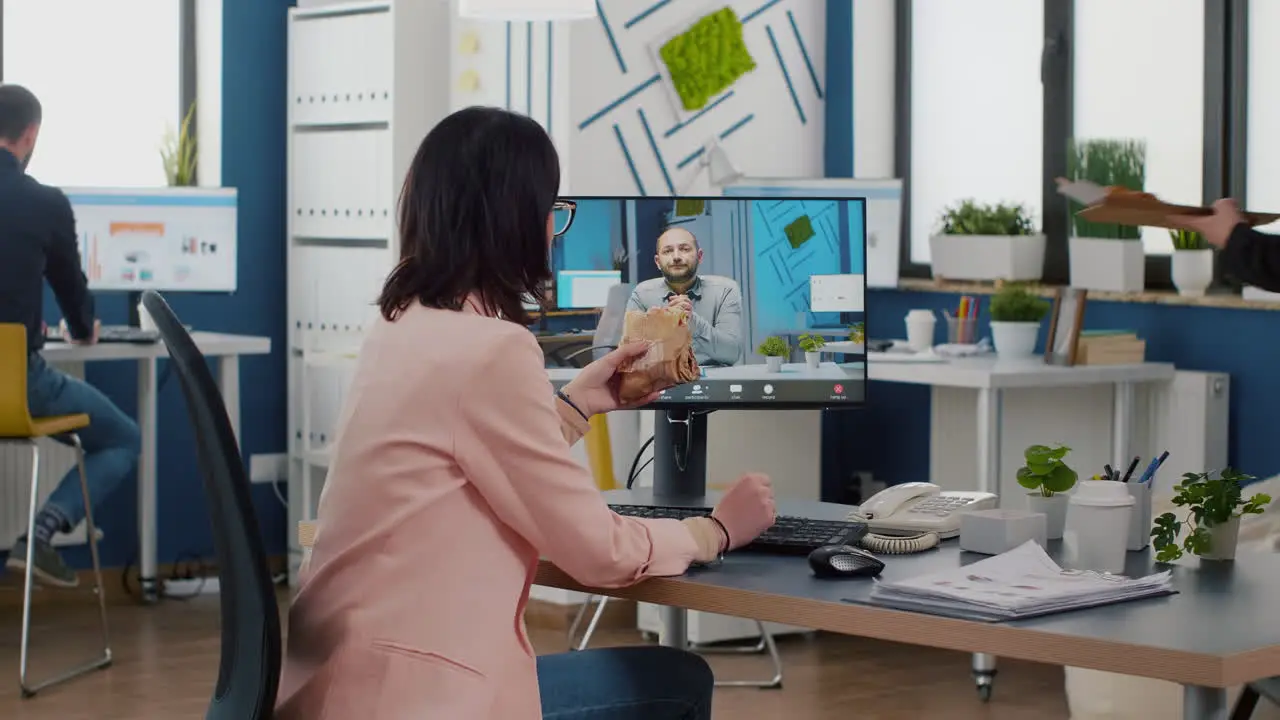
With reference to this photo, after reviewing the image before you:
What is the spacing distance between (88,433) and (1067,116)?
2.99m

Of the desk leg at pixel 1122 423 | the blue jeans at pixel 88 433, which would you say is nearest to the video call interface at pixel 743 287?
the desk leg at pixel 1122 423

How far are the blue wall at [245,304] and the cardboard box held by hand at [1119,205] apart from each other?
12.3ft

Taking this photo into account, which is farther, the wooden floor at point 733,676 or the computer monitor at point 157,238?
the computer monitor at point 157,238

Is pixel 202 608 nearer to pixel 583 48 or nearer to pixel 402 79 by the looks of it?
pixel 402 79

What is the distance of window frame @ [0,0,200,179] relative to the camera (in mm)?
5672

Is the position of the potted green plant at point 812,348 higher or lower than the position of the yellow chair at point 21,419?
higher

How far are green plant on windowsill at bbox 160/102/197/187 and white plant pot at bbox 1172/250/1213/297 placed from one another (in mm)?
3042

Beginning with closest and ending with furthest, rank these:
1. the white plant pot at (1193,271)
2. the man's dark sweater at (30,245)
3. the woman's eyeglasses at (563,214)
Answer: the woman's eyeglasses at (563,214), the man's dark sweater at (30,245), the white plant pot at (1193,271)

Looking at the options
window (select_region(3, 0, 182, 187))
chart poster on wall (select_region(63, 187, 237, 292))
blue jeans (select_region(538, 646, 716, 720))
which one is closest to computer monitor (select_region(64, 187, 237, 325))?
chart poster on wall (select_region(63, 187, 237, 292))

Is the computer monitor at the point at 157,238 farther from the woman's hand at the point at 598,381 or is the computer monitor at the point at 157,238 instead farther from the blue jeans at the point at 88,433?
the woman's hand at the point at 598,381

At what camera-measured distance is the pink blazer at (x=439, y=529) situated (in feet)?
5.71

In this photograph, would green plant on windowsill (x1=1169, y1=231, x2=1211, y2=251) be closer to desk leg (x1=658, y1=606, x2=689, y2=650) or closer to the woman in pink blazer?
desk leg (x1=658, y1=606, x2=689, y2=650)

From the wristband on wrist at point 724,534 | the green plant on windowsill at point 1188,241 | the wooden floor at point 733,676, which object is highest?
the green plant on windowsill at point 1188,241

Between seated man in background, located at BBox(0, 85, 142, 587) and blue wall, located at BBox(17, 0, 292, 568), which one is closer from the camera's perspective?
seated man in background, located at BBox(0, 85, 142, 587)
